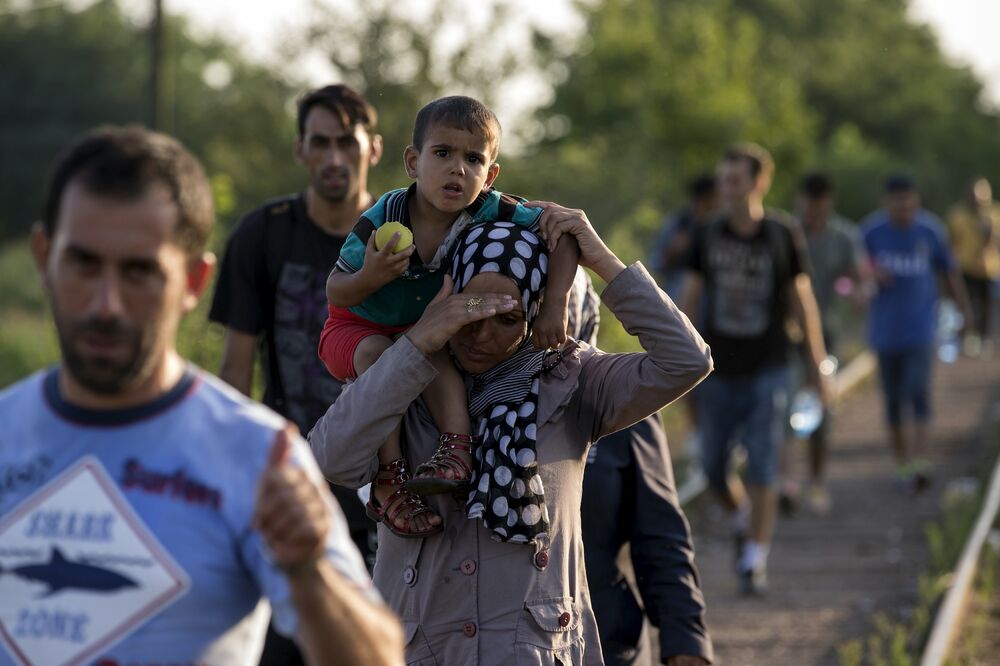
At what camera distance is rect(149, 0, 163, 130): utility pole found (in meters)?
19.8

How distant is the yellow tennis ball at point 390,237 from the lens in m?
3.80

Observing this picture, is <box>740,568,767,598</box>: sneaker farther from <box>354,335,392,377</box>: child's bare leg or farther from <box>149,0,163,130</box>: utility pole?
<box>149,0,163,130</box>: utility pole

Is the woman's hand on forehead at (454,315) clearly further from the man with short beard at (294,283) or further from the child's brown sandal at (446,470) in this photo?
the man with short beard at (294,283)

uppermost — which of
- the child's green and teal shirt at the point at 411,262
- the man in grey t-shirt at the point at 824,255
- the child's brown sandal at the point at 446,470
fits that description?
the man in grey t-shirt at the point at 824,255

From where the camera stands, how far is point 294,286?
18.6ft

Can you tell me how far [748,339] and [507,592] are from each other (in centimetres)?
586

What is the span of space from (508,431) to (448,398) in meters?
0.18

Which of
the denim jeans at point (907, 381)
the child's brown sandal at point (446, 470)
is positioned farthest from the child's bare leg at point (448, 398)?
the denim jeans at point (907, 381)

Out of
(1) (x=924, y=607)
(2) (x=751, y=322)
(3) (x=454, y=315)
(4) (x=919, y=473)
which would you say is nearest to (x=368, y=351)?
(3) (x=454, y=315)

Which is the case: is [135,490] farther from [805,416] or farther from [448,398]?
[805,416]

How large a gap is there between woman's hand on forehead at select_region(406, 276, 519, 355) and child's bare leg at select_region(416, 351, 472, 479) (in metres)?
0.18

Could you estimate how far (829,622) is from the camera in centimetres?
909

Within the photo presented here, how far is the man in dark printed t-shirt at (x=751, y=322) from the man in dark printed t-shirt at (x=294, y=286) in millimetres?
3834

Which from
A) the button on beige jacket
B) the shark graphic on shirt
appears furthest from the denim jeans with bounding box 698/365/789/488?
the shark graphic on shirt
